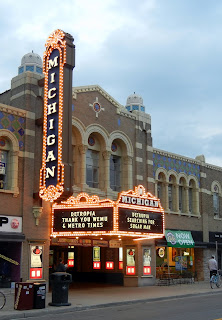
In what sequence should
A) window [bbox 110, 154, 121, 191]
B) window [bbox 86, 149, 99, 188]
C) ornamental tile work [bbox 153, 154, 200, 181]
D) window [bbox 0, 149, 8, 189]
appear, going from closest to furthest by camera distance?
window [bbox 0, 149, 8, 189] → window [bbox 86, 149, 99, 188] → window [bbox 110, 154, 121, 191] → ornamental tile work [bbox 153, 154, 200, 181]

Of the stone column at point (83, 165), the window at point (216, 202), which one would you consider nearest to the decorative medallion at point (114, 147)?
the stone column at point (83, 165)

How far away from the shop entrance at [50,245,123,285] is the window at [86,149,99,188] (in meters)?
5.34

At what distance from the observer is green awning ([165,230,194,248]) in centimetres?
3098

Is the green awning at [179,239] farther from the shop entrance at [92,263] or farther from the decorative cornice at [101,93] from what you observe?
the decorative cornice at [101,93]

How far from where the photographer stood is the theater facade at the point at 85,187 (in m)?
22.0

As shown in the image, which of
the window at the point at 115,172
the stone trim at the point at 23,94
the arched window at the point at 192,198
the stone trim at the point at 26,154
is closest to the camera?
the stone trim at the point at 26,154

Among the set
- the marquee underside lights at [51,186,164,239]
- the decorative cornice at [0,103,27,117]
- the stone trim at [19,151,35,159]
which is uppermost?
the decorative cornice at [0,103,27,117]

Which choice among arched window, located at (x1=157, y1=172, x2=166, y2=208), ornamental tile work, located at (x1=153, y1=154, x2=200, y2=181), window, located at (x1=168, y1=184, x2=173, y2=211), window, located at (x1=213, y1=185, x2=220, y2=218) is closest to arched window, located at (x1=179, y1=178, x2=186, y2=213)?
ornamental tile work, located at (x1=153, y1=154, x2=200, y2=181)

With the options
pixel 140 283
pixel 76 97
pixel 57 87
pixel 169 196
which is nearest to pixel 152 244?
pixel 140 283

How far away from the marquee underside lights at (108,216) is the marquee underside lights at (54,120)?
6.69 ft

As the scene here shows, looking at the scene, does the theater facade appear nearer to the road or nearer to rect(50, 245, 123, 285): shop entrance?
rect(50, 245, 123, 285): shop entrance

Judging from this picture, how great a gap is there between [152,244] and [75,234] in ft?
26.2

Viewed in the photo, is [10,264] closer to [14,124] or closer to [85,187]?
[85,187]

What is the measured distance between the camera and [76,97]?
25.9 metres
